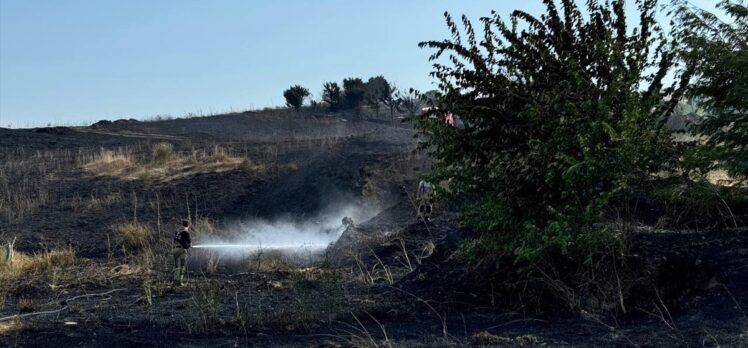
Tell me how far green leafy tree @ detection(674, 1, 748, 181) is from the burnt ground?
0.87 metres

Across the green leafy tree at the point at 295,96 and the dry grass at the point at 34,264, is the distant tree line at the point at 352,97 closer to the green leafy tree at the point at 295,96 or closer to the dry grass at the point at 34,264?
the green leafy tree at the point at 295,96

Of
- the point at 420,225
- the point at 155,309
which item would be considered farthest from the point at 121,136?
the point at 155,309

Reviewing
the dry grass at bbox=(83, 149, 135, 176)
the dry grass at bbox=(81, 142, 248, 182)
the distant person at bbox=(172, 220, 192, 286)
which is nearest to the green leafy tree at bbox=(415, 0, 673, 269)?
the distant person at bbox=(172, 220, 192, 286)

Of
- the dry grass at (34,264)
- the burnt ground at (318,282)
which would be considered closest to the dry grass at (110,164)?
the burnt ground at (318,282)

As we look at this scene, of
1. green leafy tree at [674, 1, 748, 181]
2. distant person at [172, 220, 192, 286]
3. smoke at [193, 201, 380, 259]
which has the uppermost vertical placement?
green leafy tree at [674, 1, 748, 181]

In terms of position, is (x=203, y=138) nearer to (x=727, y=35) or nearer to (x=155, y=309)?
(x=155, y=309)

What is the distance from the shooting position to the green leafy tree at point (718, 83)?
7.68 meters

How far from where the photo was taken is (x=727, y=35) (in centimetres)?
820

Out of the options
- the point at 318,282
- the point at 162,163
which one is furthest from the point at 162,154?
the point at 318,282

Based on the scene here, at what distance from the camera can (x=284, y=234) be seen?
2059 centimetres

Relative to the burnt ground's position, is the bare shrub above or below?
above

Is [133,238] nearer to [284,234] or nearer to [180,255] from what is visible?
[284,234]

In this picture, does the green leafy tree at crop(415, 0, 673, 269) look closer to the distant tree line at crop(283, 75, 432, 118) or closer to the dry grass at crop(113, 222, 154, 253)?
the dry grass at crop(113, 222, 154, 253)

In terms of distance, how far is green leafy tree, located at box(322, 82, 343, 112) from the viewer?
49000mm
